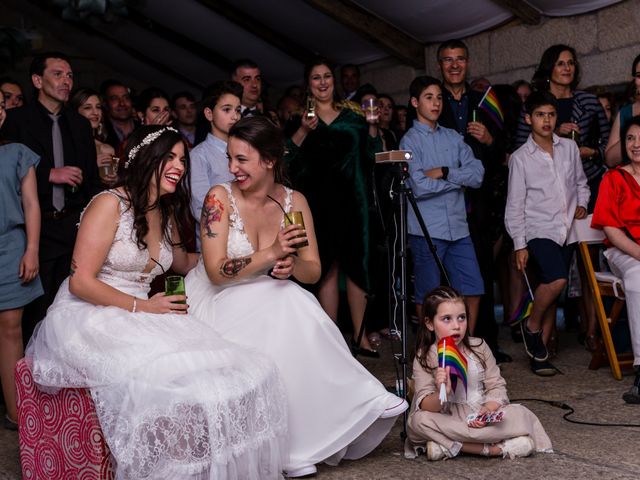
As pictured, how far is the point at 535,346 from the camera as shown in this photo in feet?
16.1

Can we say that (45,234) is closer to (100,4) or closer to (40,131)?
(40,131)

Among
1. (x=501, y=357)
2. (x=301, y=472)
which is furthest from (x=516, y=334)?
(x=301, y=472)

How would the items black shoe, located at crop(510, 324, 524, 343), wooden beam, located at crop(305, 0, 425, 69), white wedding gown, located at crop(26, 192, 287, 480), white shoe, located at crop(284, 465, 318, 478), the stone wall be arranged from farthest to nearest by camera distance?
1. wooden beam, located at crop(305, 0, 425, 69)
2. the stone wall
3. black shoe, located at crop(510, 324, 524, 343)
4. white shoe, located at crop(284, 465, 318, 478)
5. white wedding gown, located at crop(26, 192, 287, 480)

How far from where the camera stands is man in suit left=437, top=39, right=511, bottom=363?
16.8ft

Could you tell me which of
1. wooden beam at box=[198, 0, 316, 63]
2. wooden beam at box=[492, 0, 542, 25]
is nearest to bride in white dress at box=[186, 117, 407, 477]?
wooden beam at box=[492, 0, 542, 25]

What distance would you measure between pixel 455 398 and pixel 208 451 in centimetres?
105

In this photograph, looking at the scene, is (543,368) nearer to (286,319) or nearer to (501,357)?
(501,357)

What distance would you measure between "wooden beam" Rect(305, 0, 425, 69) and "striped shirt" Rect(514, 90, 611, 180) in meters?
2.55

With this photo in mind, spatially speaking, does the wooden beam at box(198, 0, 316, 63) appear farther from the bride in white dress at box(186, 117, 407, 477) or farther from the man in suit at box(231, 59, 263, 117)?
the bride in white dress at box(186, 117, 407, 477)

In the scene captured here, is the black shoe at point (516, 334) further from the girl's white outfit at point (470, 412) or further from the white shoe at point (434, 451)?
the white shoe at point (434, 451)

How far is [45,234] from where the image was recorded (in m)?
4.33

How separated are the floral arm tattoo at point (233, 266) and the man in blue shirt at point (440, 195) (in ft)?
5.54

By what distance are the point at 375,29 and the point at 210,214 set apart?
4650 mm

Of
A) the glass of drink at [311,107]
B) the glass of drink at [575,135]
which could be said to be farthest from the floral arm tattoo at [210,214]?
the glass of drink at [575,135]
